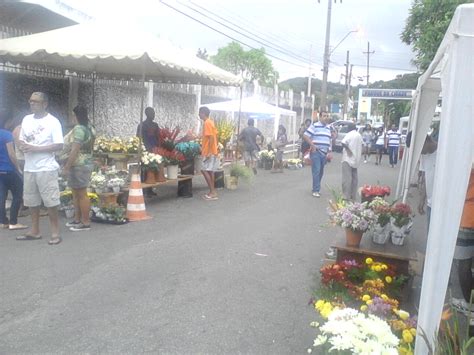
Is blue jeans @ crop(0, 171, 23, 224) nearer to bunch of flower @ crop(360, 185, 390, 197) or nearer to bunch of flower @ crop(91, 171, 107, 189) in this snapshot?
bunch of flower @ crop(91, 171, 107, 189)

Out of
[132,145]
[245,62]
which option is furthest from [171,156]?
[245,62]

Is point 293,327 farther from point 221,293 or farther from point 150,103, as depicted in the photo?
point 150,103

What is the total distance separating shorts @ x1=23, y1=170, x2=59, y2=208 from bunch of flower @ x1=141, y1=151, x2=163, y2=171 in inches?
112

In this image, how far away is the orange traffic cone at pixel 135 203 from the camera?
818 centimetres

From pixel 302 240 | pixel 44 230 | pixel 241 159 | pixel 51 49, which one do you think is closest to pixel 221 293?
pixel 302 240

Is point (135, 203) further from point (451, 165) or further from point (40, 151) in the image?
point (451, 165)

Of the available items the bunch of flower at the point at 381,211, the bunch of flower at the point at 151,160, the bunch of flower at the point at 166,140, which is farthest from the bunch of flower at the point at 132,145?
the bunch of flower at the point at 381,211

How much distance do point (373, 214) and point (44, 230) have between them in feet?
15.5

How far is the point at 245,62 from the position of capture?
7569 cm

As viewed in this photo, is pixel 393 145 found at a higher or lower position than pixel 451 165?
lower

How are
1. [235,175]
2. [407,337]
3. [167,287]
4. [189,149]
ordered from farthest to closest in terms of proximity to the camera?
[235,175]
[189,149]
[167,287]
[407,337]

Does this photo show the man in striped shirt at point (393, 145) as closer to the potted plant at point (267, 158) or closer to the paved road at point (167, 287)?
the potted plant at point (267, 158)

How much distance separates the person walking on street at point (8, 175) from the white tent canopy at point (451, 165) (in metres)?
5.81

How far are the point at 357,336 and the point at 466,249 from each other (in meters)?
2.02
